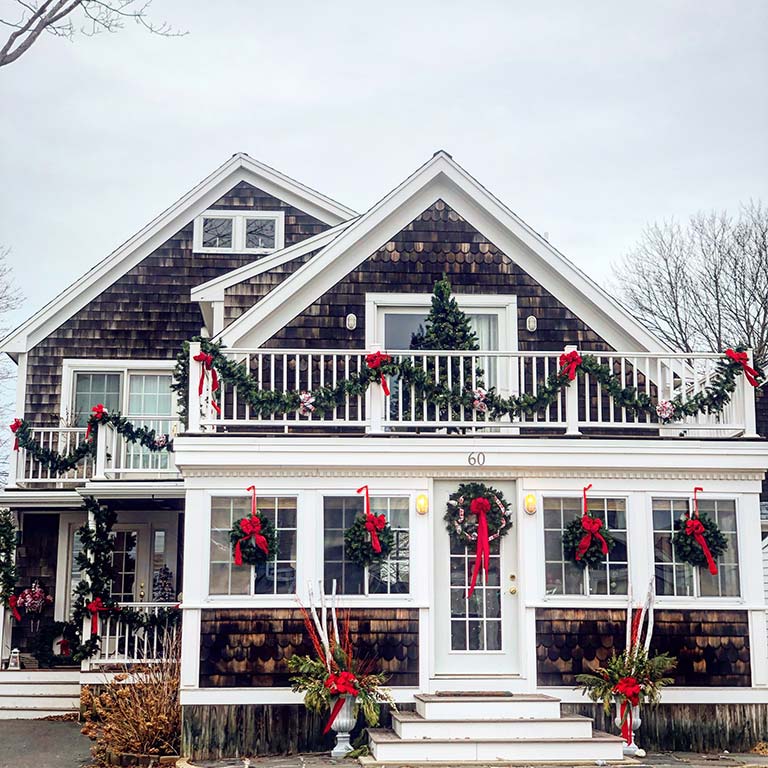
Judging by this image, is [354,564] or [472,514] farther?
[472,514]

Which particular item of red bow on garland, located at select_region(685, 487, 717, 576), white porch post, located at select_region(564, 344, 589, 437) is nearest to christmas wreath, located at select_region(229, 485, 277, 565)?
white porch post, located at select_region(564, 344, 589, 437)

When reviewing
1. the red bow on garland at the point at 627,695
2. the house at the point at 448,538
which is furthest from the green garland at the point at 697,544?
the red bow on garland at the point at 627,695

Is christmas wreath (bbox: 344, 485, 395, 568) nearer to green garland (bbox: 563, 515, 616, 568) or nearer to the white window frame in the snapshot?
green garland (bbox: 563, 515, 616, 568)

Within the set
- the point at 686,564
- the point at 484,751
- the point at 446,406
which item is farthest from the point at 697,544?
the point at 484,751

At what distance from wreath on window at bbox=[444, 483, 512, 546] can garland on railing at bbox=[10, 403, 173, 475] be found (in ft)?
18.7

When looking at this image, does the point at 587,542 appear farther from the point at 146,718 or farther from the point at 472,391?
the point at 146,718

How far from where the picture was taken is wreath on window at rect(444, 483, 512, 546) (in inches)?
478

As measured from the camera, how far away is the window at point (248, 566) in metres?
11.8

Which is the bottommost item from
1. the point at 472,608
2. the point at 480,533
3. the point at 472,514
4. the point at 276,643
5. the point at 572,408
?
the point at 276,643

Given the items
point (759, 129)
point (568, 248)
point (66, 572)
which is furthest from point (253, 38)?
point (568, 248)

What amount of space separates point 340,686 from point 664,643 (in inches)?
144

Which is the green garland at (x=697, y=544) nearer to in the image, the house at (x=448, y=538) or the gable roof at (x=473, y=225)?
the house at (x=448, y=538)

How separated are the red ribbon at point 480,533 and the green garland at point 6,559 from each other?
865 centimetres

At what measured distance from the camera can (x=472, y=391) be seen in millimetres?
12258
